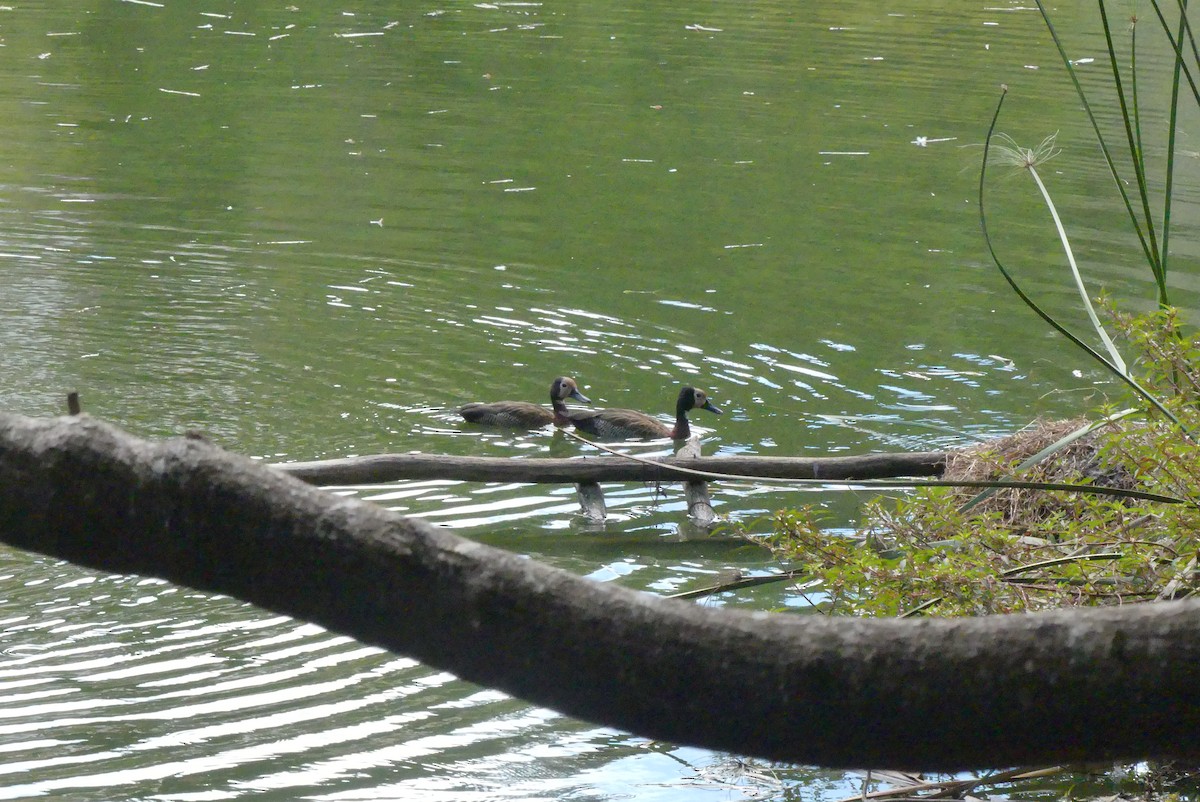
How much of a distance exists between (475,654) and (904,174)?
15.4 metres

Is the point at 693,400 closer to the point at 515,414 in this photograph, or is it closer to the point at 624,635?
the point at 515,414

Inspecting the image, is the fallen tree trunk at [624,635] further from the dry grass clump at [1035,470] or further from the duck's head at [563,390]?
the duck's head at [563,390]

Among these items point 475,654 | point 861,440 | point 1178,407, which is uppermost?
point 475,654

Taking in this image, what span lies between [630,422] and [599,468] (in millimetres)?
1476

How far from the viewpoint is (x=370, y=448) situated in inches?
314

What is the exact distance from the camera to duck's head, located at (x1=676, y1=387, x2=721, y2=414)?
338 inches

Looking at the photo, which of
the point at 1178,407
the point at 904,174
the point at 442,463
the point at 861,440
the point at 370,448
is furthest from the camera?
the point at 904,174

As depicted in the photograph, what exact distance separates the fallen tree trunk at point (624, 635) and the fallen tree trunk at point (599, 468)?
17.3 ft

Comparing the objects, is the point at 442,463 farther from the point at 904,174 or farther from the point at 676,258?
the point at 904,174

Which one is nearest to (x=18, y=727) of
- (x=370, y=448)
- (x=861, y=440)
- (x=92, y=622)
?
(x=92, y=622)

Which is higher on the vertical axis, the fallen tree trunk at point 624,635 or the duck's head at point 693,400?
the fallen tree trunk at point 624,635

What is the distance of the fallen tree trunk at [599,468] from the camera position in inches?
269

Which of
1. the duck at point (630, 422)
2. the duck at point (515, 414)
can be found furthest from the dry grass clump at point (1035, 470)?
the duck at point (515, 414)

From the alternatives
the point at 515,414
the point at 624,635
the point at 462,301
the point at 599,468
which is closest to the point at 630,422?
the point at 515,414
